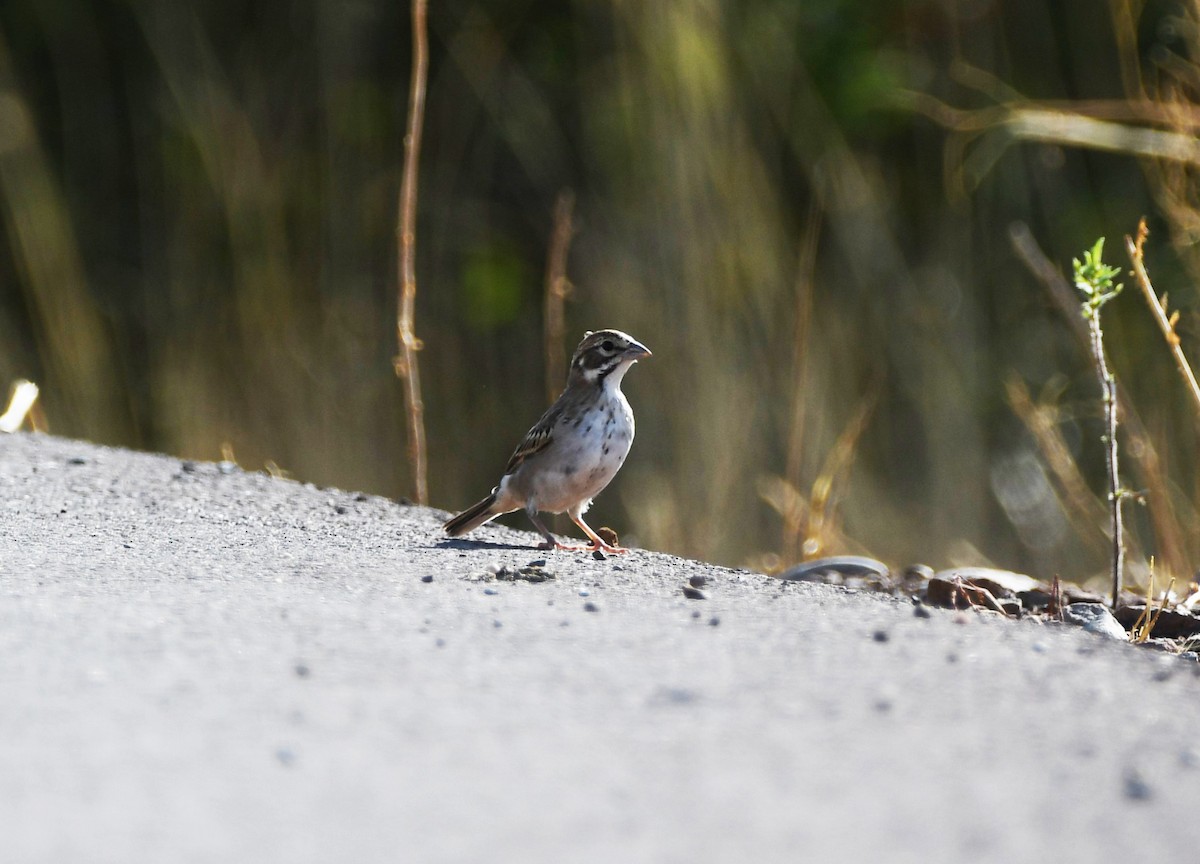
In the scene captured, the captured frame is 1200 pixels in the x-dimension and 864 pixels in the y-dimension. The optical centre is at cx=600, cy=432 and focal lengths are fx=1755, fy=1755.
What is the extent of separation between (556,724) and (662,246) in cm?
463

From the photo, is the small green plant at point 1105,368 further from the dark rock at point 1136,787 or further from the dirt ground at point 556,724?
the dark rock at point 1136,787

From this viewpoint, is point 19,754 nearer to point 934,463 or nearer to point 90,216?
point 934,463

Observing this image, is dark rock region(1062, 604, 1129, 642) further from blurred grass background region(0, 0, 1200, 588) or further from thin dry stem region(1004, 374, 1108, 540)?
blurred grass background region(0, 0, 1200, 588)

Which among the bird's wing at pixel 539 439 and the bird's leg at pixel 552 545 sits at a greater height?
the bird's wing at pixel 539 439

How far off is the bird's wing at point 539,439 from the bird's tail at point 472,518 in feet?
0.72

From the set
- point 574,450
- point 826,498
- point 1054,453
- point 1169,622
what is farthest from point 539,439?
point 1169,622

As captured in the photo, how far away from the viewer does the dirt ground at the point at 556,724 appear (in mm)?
2334

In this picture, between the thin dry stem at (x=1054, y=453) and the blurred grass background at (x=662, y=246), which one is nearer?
the thin dry stem at (x=1054, y=453)

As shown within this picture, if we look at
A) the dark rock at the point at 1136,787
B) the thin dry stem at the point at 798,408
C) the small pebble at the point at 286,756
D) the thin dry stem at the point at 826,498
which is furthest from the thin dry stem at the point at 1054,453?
the small pebble at the point at 286,756

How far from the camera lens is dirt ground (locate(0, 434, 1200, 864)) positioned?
91.9 inches

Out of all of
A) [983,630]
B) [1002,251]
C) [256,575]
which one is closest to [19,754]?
[256,575]

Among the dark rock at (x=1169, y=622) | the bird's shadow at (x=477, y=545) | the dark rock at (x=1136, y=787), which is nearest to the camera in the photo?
the dark rock at (x=1136, y=787)

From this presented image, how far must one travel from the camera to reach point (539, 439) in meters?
5.64

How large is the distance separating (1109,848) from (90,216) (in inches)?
367
